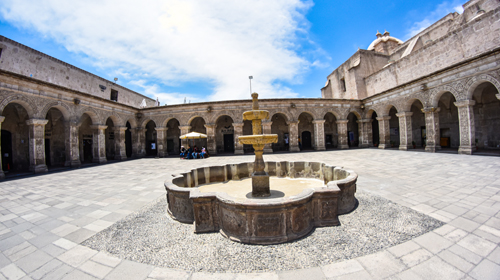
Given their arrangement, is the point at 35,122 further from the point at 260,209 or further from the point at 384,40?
the point at 384,40

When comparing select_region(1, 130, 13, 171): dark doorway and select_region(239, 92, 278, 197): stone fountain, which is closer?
select_region(239, 92, 278, 197): stone fountain

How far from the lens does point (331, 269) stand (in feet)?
7.41

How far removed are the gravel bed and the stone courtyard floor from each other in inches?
5.2

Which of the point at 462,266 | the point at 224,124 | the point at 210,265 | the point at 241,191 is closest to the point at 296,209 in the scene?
the point at 210,265

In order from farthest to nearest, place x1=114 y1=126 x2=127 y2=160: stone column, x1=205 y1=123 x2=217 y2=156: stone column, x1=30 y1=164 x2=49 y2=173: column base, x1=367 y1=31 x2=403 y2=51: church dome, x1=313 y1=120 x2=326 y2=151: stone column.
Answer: x1=367 y1=31 x2=403 y2=51: church dome, x1=313 y1=120 x2=326 y2=151: stone column, x1=205 y1=123 x2=217 y2=156: stone column, x1=114 y1=126 x2=127 y2=160: stone column, x1=30 y1=164 x2=49 y2=173: column base

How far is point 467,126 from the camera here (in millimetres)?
10625

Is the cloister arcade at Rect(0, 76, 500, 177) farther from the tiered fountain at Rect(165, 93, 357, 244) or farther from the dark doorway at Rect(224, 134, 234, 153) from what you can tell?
the tiered fountain at Rect(165, 93, 357, 244)

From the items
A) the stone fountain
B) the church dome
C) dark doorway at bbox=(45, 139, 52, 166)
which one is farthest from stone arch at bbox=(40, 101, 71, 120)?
the church dome

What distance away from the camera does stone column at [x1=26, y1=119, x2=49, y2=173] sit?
10102 mm

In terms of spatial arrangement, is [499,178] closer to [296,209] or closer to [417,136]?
[296,209]

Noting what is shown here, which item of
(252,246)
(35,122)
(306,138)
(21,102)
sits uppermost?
→ (21,102)

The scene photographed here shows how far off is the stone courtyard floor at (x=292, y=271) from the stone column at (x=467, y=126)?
594 cm

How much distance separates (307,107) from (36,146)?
61.7 ft

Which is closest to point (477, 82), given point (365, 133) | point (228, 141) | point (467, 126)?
point (467, 126)
